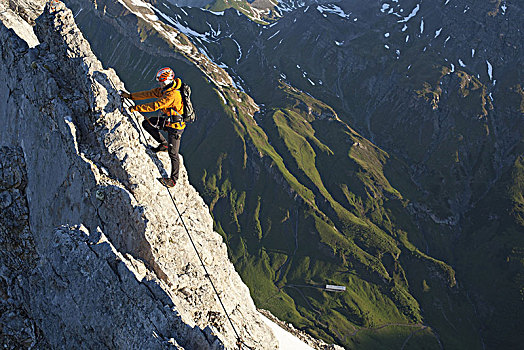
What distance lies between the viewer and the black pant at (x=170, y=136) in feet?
75.7

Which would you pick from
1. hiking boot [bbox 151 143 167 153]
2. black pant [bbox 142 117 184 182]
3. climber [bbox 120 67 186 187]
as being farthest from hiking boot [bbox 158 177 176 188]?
hiking boot [bbox 151 143 167 153]

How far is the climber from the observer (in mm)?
21562

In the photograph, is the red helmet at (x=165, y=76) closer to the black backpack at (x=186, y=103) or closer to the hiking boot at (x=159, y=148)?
the black backpack at (x=186, y=103)

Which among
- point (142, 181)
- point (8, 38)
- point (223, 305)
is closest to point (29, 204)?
point (142, 181)

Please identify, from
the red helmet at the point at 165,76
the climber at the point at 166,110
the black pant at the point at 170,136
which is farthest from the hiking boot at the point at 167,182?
the red helmet at the point at 165,76

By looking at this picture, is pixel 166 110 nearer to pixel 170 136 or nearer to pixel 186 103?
pixel 186 103

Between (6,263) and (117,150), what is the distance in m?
12.0

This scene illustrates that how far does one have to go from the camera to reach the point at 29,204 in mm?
26438

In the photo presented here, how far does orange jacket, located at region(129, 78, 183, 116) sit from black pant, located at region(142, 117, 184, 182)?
115 centimetres

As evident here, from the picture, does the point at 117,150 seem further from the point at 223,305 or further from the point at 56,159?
the point at 223,305

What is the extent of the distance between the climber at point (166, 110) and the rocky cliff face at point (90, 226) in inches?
39.8

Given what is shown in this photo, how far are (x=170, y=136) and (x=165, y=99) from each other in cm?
248

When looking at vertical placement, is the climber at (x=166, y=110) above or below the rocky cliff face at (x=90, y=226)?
above

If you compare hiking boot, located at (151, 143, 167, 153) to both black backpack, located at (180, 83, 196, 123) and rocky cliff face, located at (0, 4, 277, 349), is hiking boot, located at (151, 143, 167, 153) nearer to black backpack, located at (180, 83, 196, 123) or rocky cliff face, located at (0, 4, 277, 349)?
rocky cliff face, located at (0, 4, 277, 349)
